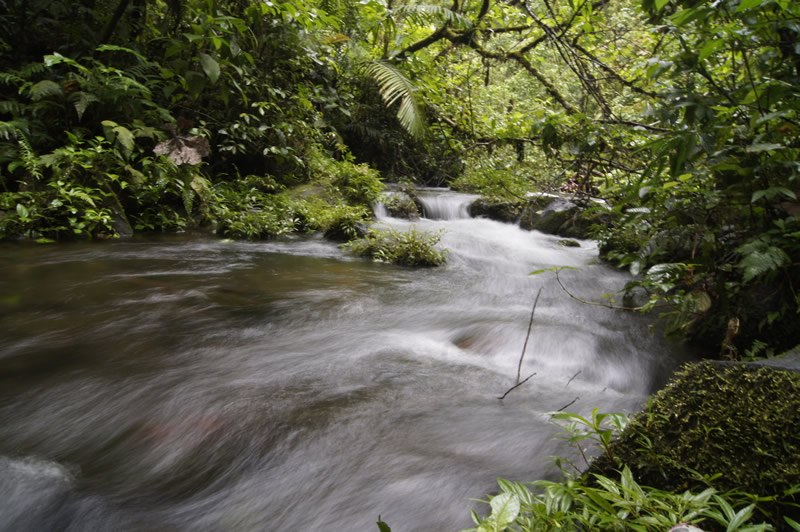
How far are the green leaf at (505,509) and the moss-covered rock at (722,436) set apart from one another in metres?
0.38

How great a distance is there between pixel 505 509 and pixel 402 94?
8514 mm

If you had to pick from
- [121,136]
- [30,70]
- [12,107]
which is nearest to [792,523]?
[121,136]

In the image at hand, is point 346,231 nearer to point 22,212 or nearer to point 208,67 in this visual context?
point 208,67

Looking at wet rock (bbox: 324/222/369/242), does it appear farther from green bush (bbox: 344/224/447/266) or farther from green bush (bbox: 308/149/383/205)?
green bush (bbox: 308/149/383/205)

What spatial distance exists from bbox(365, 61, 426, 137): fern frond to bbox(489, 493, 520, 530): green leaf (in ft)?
25.5

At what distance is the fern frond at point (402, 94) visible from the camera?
8.58 metres

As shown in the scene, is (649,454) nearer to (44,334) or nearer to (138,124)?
(44,334)

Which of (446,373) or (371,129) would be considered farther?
(371,129)

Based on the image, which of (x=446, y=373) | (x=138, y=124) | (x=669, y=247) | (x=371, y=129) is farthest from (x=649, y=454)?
(x=371, y=129)

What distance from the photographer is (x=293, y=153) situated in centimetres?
835

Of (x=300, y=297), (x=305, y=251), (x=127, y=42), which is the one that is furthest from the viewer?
(x=127, y=42)

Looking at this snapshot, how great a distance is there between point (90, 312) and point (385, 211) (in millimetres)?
5454

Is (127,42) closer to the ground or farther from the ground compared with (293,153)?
farther from the ground

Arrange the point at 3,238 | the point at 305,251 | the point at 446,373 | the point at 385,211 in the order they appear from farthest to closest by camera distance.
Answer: the point at 385,211, the point at 305,251, the point at 3,238, the point at 446,373
